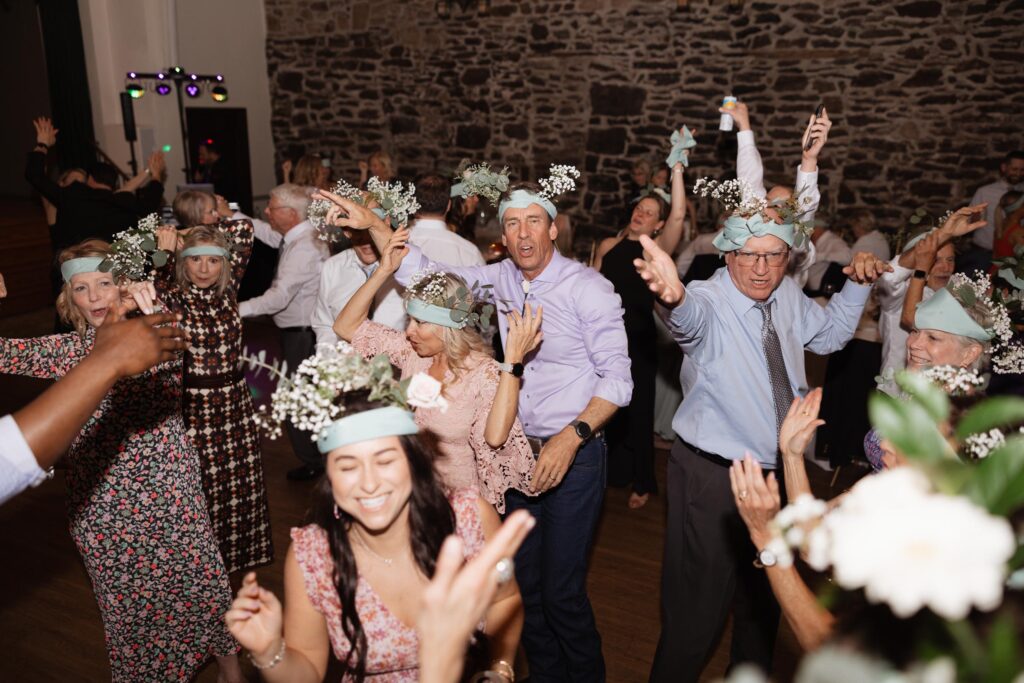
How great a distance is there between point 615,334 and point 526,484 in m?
0.60

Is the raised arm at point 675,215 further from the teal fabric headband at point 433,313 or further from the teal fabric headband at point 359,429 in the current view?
the teal fabric headband at point 359,429

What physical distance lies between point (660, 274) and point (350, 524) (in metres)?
1.12

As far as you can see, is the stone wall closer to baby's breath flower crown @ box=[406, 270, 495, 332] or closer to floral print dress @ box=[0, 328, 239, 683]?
baby's breath flower crown @ box=[406, 270, 495, 332]

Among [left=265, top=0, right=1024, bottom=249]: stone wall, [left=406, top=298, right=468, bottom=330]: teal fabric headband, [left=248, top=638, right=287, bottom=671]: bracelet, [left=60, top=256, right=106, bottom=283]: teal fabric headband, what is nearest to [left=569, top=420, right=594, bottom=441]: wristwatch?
[left=406, top=298, right=468, bottom=330]: teal fabric headband

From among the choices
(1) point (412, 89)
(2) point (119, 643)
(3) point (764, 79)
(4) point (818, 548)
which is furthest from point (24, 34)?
(4) point (818, 548)

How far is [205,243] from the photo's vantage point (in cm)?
319

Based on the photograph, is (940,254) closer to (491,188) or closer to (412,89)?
(491,188)

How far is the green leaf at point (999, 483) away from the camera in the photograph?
747 mm

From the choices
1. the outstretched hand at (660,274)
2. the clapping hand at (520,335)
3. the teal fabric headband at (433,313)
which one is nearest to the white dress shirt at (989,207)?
the outstretched hand at (660,274)

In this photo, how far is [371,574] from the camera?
1.74m

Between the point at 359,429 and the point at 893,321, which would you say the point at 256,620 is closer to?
the point at 359,429

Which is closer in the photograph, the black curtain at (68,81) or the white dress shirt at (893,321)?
the white dress shirt at (893,321)

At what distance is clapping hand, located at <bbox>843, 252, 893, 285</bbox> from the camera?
2.52 meters

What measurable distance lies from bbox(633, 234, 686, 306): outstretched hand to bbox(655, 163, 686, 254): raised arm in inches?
70.7
